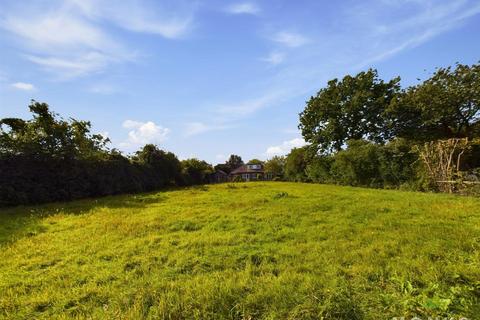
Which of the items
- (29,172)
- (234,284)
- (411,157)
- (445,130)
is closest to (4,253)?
(234,284)

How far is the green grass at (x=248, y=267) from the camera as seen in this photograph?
11.5 ft

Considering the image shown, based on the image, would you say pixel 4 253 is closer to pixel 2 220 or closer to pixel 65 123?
pixel 2 220

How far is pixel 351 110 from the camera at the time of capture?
99.6 feet

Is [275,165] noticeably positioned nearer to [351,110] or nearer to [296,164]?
[296,164]

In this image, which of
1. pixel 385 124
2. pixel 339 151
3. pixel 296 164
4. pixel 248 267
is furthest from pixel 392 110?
pixel 248 267

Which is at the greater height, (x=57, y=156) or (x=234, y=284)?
(x=57, y=156)

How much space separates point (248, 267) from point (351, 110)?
29.1 m

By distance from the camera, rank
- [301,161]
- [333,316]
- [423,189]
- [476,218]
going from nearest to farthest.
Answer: [333,316], [476,218], [423,189], [301,161]

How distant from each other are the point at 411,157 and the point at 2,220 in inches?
895

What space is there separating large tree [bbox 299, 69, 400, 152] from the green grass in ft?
76.5

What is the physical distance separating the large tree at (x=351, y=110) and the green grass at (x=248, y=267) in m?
23.3

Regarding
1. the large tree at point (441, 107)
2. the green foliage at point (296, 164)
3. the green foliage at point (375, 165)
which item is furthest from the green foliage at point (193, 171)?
the large tree at point (441, 107)

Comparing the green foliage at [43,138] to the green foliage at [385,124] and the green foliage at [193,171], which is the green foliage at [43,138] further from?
the green foliage at [385,124]

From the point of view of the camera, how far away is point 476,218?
789 cm
